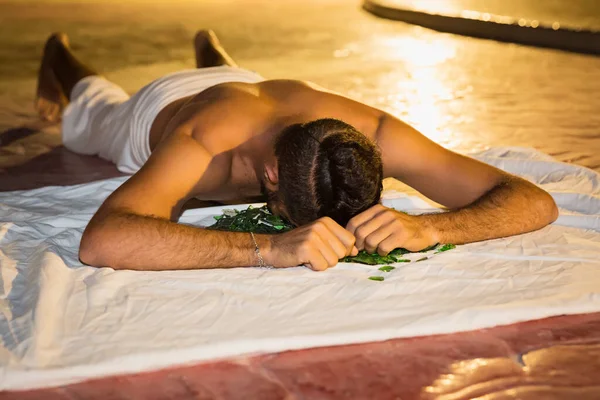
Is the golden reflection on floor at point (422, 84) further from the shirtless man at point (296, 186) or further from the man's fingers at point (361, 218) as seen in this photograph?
the man's fingers at point (361, 218)

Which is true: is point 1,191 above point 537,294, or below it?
below

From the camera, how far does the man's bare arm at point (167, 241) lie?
2.08 meters

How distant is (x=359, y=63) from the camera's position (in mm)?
6082

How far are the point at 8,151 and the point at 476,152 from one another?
198cm

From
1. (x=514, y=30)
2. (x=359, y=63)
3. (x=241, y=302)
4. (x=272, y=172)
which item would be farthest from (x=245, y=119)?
(x=514, y=30)

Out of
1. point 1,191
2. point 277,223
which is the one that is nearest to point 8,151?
point 1,191

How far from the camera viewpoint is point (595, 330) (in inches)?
77.9

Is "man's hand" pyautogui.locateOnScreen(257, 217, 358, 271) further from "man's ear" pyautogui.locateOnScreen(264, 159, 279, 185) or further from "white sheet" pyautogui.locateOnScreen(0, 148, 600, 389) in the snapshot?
"man's ear" pyautogui.locateOnScreen(264, 159, 279, 185)

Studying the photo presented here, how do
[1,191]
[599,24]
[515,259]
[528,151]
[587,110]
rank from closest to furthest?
[515,259]
[1,191]
[528,151]
[587,110]
[599,24]

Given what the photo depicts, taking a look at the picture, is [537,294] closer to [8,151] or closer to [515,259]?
[515,259]

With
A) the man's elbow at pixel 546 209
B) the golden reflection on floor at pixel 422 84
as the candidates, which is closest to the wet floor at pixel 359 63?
the golden reflection on floor at pixel 422 84

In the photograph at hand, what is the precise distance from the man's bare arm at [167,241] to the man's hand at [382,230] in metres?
0.05

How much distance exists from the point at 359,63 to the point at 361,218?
13.4 ft

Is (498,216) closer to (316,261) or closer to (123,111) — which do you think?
(316,261)
